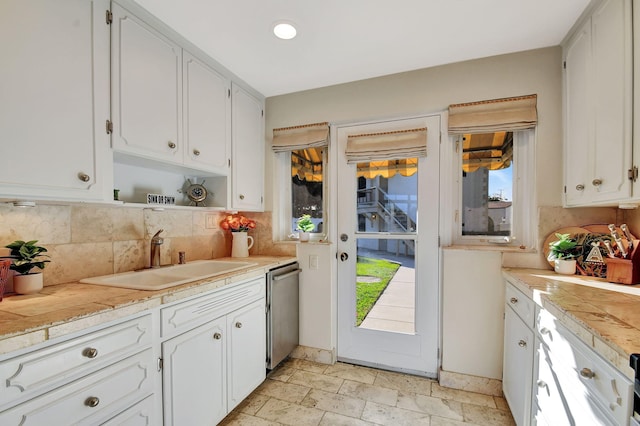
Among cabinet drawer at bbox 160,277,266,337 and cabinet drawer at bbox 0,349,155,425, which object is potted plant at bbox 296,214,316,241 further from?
cabinet drawer at bbox 0,349,155,425

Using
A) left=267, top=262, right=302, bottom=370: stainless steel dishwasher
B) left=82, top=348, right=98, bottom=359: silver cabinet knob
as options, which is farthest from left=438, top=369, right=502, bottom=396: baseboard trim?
left=82, top=348, right=98, bottom=359: silver cabinet knob

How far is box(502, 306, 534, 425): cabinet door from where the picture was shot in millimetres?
1477

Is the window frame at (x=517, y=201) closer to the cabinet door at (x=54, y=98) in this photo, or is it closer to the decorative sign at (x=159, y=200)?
the decorative sign at (x=159, y=200)

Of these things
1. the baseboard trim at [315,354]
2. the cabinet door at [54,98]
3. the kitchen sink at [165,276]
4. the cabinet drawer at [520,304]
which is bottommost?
the baseboard trim at [315,354]

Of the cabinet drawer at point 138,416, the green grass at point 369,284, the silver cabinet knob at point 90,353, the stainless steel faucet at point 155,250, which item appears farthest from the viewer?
the green grass at point 369,284

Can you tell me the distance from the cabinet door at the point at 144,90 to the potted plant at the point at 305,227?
3.86ft

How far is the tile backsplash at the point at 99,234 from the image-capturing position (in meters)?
1.38

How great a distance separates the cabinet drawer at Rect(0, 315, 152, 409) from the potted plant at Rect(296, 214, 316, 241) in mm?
1492

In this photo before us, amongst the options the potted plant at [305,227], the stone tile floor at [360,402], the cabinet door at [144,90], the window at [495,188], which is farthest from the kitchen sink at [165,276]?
the window at [495,188]

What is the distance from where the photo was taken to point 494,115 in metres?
2.02

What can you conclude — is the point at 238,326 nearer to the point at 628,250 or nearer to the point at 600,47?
the point at 628,250

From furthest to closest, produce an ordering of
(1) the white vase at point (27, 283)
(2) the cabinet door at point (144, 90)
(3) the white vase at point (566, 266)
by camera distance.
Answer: (3) the white vase at point (566, 266) < (2) the cabinet door at point (144, 90) < (1) the white vase at point (27, 283)

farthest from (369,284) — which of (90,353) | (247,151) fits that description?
(90,353)

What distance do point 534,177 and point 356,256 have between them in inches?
57.3
